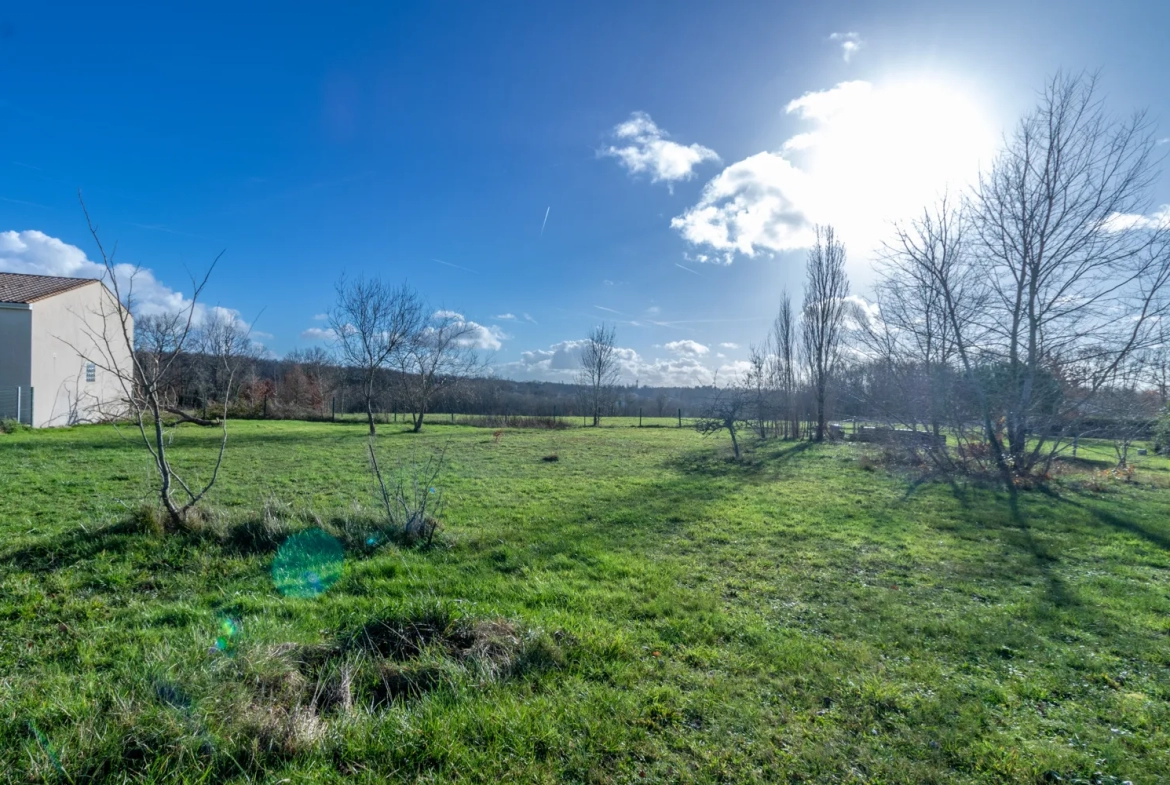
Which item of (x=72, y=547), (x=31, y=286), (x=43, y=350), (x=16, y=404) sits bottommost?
(x=72, y=547)

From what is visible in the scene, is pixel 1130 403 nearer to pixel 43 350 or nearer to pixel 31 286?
pixel 43 350

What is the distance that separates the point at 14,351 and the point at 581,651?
2545 centimetres

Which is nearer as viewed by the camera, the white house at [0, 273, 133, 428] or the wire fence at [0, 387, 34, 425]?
the wire fence at [0, 387, 34, 425]

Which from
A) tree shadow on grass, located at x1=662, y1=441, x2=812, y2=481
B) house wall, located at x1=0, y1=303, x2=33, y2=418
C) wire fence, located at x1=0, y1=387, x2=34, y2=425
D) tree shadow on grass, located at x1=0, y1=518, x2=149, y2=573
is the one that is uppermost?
house wall, located at x1=0, y1=303, x2=33, y2=418

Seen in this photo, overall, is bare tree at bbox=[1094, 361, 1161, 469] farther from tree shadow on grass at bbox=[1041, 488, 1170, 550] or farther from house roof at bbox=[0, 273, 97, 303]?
house roof at bbox=[0, 273, 97, 303]

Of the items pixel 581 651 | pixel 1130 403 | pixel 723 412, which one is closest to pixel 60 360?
pixel 723 412

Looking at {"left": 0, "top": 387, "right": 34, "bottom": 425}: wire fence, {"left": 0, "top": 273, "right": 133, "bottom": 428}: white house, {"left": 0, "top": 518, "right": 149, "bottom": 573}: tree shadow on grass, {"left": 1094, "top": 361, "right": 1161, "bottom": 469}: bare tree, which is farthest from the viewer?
{"left": 0, "top": 273, "right": 133, "bottom": 428}: white house

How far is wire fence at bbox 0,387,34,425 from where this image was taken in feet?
57.5

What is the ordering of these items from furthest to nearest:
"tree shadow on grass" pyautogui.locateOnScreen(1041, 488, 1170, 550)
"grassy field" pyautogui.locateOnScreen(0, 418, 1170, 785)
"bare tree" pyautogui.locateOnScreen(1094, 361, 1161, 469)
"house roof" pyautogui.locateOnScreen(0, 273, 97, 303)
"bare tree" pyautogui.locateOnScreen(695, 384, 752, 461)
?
1. "house roof" pyautogui.locateOnScreen(0, 273, 97, 303)
2. "bare tree" pyautogui.locateOnScreen(695, 384, 752, 461)
3. "bare tree" pyautogui.locateOnScreen(1094, 361, 1161, 469)
4. "tree shadow on grass" pyautogui.locateOnScreen(1041, 488, 1170, 550)
5. "grassy field" pyautogui.locateOnScreen(0, 418, 1170, 785)

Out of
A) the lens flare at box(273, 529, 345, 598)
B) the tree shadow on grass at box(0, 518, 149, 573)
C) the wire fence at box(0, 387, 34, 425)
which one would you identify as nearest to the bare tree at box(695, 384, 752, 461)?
the lens flare at box(273, 529, 345, 598)

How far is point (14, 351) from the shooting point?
1778 cm

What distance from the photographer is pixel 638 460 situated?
1470 centimetres

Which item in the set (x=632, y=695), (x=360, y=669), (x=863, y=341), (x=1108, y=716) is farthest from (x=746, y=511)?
(x=863, y=341)

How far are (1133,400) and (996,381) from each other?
8.05ft
